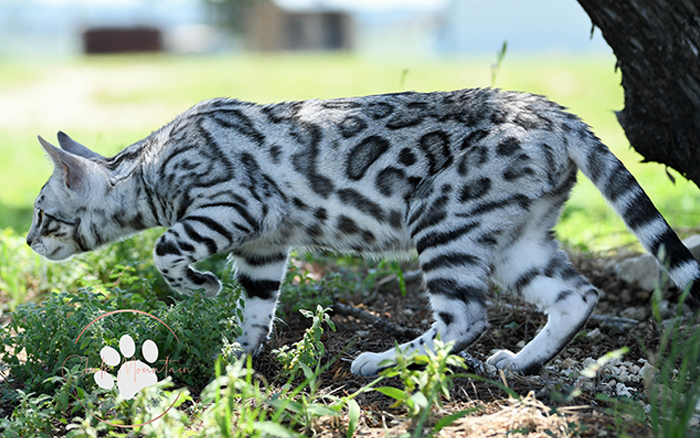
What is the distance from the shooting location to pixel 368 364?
2.96 meters

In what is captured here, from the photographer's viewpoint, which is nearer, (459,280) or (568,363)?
(459,280)

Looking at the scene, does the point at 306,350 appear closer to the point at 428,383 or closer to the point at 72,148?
the point at 428,383

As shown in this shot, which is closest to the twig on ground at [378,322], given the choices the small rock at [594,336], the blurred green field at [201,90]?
the small rock at [594,336]

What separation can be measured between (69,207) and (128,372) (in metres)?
1.51

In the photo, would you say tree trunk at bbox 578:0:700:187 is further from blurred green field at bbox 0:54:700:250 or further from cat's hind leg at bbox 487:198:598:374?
blurred green field at bbox 0:54:700:250

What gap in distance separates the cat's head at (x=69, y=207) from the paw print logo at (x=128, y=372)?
1.26 m

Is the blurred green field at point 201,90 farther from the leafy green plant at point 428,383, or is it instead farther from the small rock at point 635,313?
the leafy green plant at point 428,383

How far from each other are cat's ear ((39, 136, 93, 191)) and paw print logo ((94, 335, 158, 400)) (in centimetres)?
127

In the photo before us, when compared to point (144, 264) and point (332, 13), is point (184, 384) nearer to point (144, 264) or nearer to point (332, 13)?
point (144, 264)

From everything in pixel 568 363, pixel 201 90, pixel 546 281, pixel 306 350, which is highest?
pixel 546 281

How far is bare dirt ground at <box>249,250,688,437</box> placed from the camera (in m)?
2.32

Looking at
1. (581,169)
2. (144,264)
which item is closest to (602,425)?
(581,169)

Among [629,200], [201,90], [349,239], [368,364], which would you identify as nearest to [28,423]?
[368,364]

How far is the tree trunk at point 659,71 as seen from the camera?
3.20 meters
